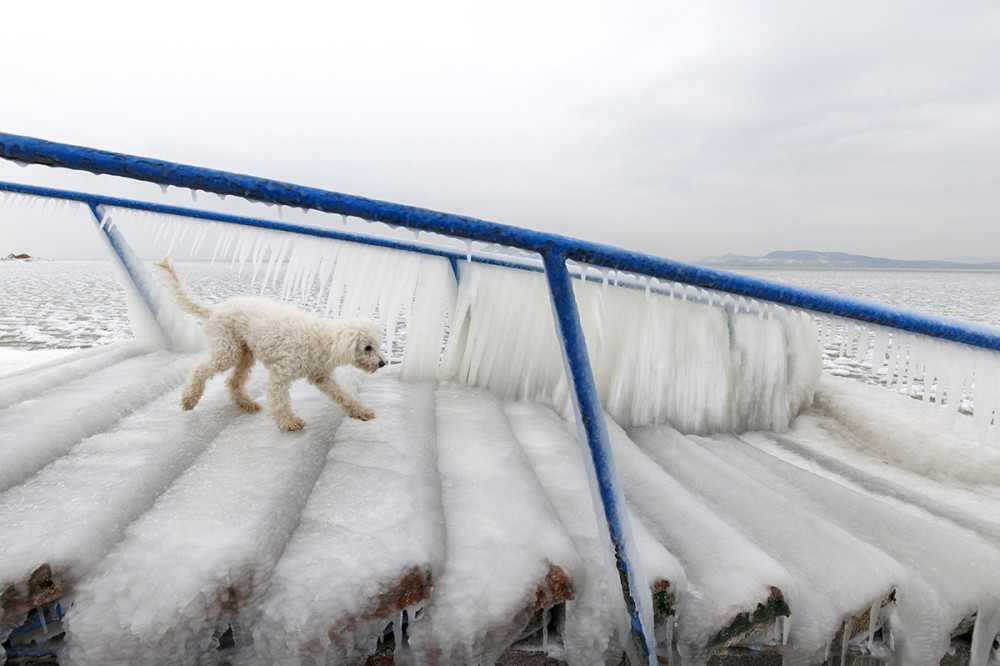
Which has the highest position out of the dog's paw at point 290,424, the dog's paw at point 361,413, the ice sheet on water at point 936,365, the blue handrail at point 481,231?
the blue handrail at point 481,231

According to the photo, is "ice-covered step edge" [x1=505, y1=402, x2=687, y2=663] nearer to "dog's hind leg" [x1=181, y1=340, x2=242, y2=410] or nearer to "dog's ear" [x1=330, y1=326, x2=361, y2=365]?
"dog's ear" [x1=330, y1=326, x2=361, y2=365]

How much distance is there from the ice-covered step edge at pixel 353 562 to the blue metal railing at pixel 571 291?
473 mm

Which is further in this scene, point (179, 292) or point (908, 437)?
point (908, 437)

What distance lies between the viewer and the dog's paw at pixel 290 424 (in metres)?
1.87

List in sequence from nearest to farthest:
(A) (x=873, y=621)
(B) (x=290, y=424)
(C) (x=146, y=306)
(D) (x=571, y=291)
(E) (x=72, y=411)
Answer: (D) (x=571, y=291) < (A) (x=873, y=621) < (E) (x=72, y=411) < (B) (x=290, y=424) < (C) (x=146, y=306)

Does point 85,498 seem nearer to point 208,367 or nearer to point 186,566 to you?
point 186,566

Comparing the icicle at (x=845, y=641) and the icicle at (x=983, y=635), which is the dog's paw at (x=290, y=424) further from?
the icicle at (x=983, y=635)

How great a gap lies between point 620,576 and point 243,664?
88 cm

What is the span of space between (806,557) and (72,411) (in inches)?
103

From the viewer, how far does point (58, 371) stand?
223 centimetres

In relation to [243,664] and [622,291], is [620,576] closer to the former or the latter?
[243,664]

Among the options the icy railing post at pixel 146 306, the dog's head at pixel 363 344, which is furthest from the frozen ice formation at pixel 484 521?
the icy railing post at pixel 146 306

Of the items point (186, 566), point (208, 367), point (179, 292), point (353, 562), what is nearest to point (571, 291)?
point (353, 562)

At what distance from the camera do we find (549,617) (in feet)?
3.85
